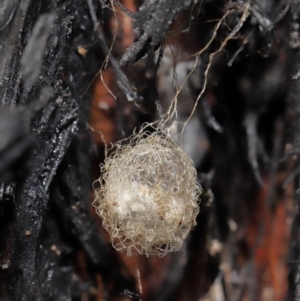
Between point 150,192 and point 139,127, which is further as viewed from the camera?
point 139,127

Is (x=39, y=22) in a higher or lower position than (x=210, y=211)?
higher

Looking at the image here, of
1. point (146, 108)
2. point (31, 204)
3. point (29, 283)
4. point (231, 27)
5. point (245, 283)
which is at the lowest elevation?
point (245, 283)

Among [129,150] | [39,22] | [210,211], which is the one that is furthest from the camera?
[210,211]

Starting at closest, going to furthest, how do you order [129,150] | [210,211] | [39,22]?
1. [39,22]
2. [129,150]
3. [210,211]

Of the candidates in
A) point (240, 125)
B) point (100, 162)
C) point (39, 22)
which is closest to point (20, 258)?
point (100, 162)

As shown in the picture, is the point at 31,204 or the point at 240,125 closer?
the point at 31,204

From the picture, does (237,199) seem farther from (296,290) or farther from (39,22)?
(39,22)
